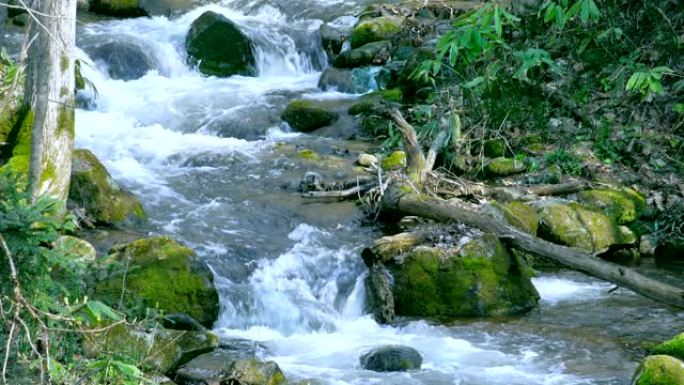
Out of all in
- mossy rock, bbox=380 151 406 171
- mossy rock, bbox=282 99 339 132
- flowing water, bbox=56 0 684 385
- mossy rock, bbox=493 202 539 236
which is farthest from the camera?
mossy rock, bbox=282 99 339 132

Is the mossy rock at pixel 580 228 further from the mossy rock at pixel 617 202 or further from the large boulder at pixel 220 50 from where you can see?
the large boulder at pixel 220 50

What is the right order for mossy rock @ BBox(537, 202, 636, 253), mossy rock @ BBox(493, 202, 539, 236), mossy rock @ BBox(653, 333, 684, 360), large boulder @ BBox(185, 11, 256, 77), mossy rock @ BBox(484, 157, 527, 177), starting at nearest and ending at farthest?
mossy rock @ BBox(653, 333, 684, 360), mossy rock @ BBox(493, 202, 539, 236), mossy rock @ BBox(537, 202, 636, 253), mossy rock @ BBox(484, 157, 527, 177), large boulder @ BBox(185, 11, 256, 77)

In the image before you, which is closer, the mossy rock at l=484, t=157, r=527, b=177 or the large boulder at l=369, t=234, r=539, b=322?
the large boulder at l=369, t=234, r=539, b=322

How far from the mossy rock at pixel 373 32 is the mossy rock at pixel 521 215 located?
781cm

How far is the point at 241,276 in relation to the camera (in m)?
9.76

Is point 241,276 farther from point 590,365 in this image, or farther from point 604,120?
point 604,120

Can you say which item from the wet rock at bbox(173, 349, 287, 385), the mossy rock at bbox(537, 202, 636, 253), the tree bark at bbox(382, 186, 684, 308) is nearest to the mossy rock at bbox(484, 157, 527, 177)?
the mossy rock at bbox(537, 202, 636, 253)

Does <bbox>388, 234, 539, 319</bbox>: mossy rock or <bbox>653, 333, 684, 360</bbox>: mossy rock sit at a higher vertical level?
<bbox>653, 333, 684, 360</bbox>: mossy rock

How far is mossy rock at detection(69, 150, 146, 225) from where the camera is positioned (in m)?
10.5

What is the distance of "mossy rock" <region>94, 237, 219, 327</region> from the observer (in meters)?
8.48

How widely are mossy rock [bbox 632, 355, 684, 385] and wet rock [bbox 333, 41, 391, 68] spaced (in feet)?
37.7

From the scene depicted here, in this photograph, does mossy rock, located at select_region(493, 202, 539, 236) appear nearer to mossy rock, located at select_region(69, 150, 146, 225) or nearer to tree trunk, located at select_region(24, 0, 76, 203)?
mossy rock, located at select_region(69, 150, 146, 225)

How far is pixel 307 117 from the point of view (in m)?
15.5

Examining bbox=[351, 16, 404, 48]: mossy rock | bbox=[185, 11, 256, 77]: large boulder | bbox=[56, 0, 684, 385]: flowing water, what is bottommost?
bbox=[56, 0, 684, 385]: flowing water
